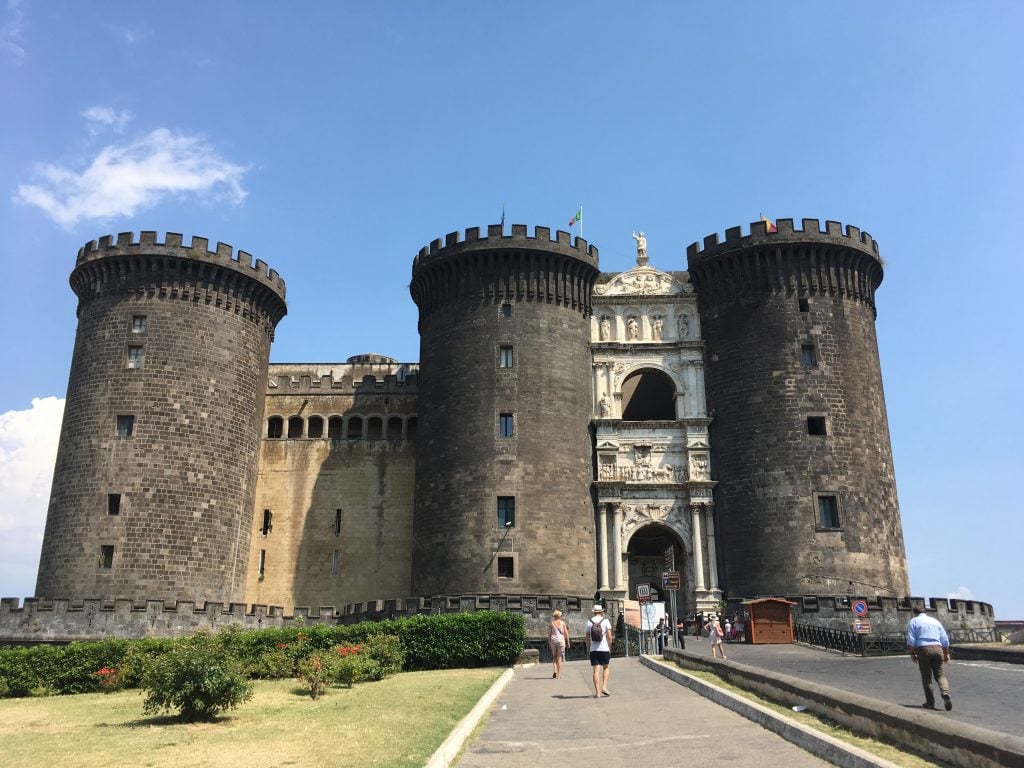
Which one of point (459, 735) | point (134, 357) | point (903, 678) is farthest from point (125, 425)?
point (903, 678)

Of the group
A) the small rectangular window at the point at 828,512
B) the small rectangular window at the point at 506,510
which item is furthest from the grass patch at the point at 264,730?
the small rectangular window at the point at 828,512

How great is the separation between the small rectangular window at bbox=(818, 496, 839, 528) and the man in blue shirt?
24947 millimetres

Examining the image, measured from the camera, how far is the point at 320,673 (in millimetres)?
20531

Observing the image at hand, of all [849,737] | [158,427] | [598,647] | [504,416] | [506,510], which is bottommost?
[849,737]

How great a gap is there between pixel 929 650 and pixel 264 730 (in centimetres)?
1046

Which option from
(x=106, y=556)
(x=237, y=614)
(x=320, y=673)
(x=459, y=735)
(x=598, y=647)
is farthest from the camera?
(x=106, y=556)

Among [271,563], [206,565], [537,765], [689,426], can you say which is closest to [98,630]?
[206,565]

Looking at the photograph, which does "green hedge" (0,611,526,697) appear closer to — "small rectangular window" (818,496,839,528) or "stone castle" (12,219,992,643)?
"stone castle" (12,219,992,643)

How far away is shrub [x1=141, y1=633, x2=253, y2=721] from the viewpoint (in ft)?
51.2

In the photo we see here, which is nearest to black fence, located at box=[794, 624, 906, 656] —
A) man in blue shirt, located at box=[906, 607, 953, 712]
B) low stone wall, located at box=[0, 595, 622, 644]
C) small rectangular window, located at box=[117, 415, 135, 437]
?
low stone wall, located at box=[0, 595, 622, 644]

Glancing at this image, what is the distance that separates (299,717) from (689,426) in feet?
95.3

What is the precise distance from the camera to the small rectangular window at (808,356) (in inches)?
1588

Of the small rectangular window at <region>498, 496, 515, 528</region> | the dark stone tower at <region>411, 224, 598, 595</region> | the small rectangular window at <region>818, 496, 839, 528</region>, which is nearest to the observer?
the small rectangular window at <region>818, 496, 839, 528</region>

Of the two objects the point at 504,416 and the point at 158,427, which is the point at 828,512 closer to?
the point at 504,416
